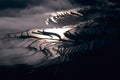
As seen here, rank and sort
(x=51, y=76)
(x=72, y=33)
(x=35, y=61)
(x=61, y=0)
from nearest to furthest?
(x=51, y=76) < (x=35, y=61) < (x=72, y=33) < (x=61, y=0)

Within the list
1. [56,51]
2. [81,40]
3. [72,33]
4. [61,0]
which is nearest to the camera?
[56,51]

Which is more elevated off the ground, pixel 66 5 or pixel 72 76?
pixel 66 5

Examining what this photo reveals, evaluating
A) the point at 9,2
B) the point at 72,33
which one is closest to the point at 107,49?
the point at 72,33

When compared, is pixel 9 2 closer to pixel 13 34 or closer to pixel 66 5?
pixel 66 5

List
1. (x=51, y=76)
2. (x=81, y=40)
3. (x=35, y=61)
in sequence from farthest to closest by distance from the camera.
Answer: (x=81, y=40), (x=35, y=61), (x=51, y=76)

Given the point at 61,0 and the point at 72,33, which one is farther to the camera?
the point at 61,0

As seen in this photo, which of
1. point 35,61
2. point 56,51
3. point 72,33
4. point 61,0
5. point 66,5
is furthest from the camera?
point 61,0

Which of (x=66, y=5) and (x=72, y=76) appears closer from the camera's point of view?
(x=72, y=76)

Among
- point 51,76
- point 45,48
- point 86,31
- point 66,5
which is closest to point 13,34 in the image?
point 45,48

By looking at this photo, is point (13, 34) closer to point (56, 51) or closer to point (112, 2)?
point (56, 51)
